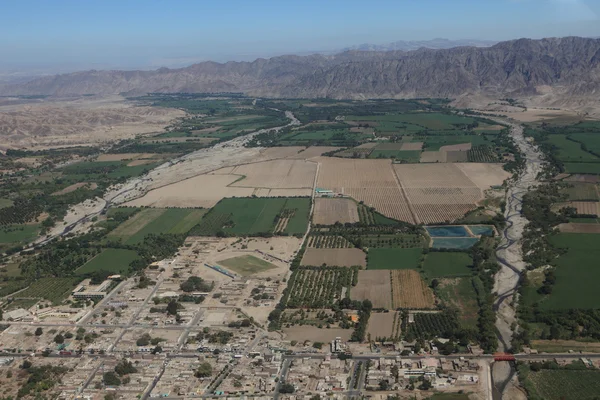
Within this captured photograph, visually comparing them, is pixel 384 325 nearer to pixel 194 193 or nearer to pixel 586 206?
pixel 586 206

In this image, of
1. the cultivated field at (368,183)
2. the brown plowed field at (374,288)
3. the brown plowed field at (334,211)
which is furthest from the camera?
the cultivated field at (368,183)

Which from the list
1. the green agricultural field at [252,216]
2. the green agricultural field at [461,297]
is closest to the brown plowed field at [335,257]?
the green agricultural field at [252,216]

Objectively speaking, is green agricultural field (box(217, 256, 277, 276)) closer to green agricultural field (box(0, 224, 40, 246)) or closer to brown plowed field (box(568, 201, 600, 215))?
green agricultural field (box(0, 224, 40, 246))

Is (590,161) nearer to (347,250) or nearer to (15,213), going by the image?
(347,250)

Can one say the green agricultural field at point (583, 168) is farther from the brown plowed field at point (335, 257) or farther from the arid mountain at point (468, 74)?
the arid mountain at point (468, 74)

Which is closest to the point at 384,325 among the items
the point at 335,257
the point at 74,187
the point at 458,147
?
the point at 335,257

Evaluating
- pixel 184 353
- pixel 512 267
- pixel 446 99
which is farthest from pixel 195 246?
pixel 446 99
